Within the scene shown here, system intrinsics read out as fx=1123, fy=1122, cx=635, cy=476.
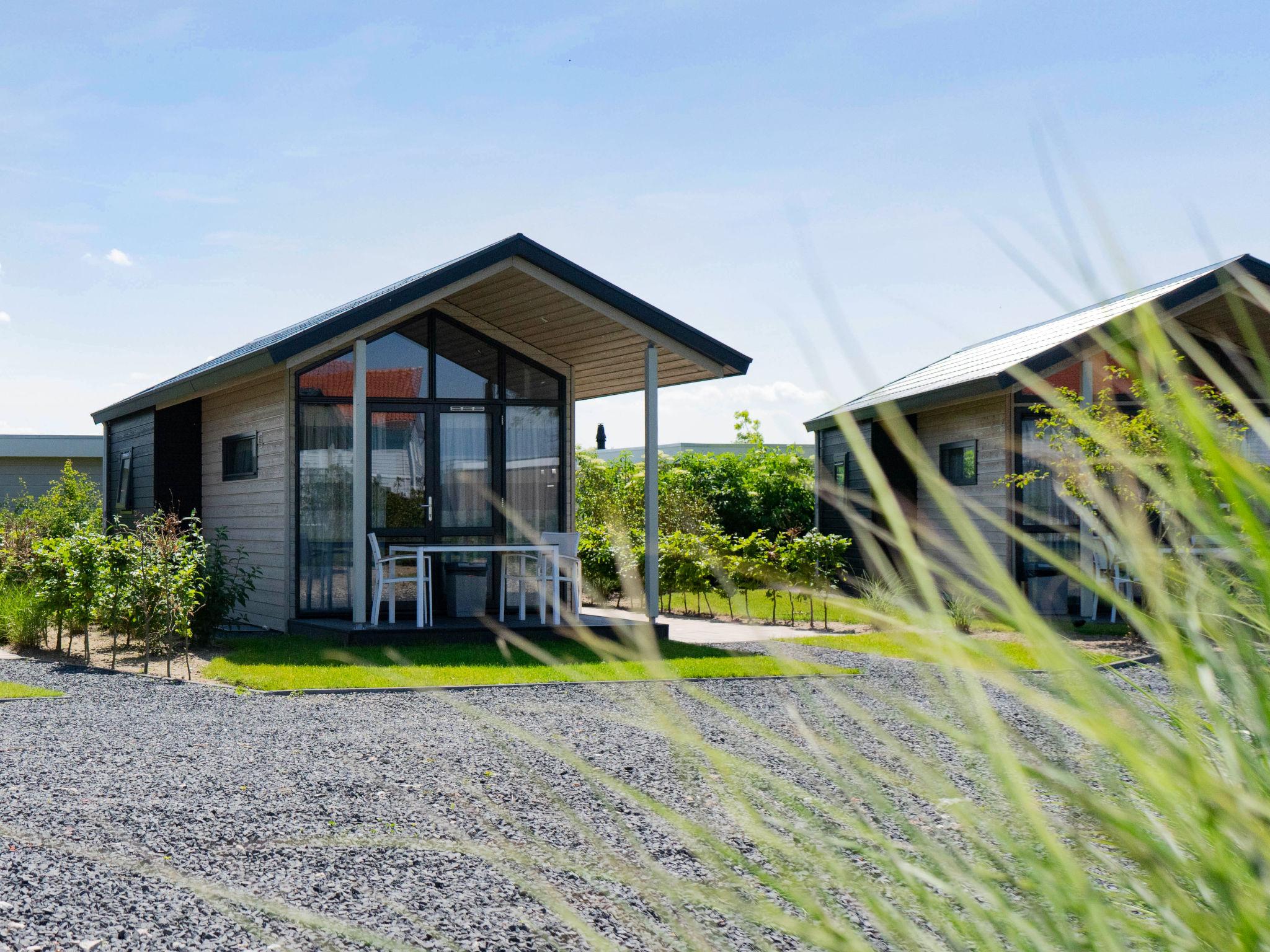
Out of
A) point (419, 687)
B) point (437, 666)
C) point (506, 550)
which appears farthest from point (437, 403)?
point (419, 687)

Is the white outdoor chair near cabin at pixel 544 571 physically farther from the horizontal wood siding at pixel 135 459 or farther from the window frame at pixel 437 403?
the horizontal wood siding at pixel 135 459

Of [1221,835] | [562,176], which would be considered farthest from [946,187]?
[562,176]

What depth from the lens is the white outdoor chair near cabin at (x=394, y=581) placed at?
860 cm

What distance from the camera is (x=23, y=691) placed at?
6.32m

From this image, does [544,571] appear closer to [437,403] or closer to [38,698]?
[437,403]

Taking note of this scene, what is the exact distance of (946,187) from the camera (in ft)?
2.65

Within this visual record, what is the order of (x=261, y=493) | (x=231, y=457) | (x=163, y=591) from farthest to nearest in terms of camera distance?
(x=231, y=457), (x=261, y=493), (x=163, y=591)

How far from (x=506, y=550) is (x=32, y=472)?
17997mm

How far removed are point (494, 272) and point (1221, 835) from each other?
8.79 m

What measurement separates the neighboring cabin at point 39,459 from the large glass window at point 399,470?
14.9 m

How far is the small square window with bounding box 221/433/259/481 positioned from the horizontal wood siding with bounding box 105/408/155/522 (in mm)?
1023

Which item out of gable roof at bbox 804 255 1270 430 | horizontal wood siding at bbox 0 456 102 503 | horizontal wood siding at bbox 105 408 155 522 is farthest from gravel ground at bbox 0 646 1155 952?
horizontal wood siding at bbox 0 456 102 503

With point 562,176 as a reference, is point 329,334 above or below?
above

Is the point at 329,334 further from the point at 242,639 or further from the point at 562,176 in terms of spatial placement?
the point at 562,176
